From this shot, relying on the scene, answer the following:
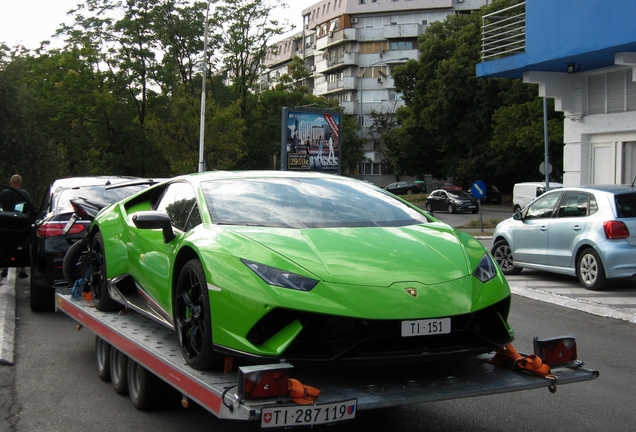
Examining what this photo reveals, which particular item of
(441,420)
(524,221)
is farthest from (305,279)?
(524,221)

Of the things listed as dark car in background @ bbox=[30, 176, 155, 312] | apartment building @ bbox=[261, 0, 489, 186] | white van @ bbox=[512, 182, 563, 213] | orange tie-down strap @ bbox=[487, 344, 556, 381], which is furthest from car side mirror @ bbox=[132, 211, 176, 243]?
apartment building @ bbox=[261, 0, 489, 186]

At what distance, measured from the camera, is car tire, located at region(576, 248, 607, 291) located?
37.5 feet

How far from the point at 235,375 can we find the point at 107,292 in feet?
8.48

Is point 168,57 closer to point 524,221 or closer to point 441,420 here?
point 524,221

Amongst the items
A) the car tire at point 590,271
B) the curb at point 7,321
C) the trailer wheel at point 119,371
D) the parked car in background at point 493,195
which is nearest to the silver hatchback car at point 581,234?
the car tire at point 590,271

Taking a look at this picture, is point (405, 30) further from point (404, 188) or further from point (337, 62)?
point (404, 188)

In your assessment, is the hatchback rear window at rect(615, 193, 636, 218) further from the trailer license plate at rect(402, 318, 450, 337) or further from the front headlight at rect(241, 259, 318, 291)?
the front headlight at rect(241, 259, 318, 291)

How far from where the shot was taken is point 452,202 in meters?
47.4

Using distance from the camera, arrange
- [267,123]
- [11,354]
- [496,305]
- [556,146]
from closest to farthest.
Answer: [496,305] < [11,354] < [556,146] < [267,123]

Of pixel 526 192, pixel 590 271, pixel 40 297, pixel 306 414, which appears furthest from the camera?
pixel 526 192

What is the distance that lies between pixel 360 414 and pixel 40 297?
18.8ft

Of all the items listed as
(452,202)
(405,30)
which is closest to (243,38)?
(452,202)

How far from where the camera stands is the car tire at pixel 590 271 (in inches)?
450

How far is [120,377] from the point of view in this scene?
5863 millimetres
